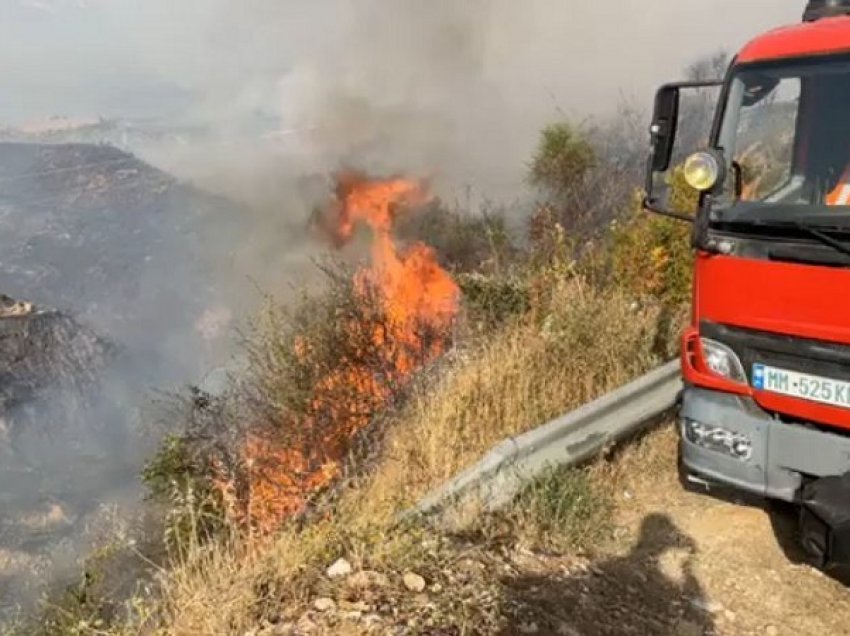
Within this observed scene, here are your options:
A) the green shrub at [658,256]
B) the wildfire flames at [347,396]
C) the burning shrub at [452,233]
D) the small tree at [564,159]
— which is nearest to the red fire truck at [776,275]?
the wildfire flames at [347,396]

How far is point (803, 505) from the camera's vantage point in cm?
334

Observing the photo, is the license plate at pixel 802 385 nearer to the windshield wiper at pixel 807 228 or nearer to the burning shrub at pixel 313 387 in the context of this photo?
the windshield wiper at pixel 807 228

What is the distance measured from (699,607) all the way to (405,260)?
14440 mm

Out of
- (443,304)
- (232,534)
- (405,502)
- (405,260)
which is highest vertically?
(232,534)

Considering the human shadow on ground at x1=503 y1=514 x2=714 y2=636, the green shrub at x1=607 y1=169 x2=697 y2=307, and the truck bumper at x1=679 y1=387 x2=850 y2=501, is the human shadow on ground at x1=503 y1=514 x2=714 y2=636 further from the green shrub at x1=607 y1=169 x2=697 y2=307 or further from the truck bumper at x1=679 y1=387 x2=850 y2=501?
the green shrub at x1=607 y1=169 x2=697 y2=307

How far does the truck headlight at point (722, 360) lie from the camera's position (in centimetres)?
373

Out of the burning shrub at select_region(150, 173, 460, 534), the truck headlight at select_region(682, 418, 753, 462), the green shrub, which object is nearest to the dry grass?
the truck headlight at select_region(682, 418, 753, 462)

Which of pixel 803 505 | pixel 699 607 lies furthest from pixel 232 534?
pixel 803 505

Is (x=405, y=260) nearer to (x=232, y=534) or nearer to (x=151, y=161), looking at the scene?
(x=232, y=534)

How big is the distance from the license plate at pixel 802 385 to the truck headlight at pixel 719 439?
26cm

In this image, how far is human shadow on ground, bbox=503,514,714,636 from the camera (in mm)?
3104

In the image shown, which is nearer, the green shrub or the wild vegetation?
the wild vegetation

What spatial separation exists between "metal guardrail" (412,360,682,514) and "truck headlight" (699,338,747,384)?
809mm

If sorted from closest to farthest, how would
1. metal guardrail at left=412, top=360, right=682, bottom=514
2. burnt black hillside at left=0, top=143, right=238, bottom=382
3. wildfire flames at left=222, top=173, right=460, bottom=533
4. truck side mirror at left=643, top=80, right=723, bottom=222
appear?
metal guardrail at left=412, top=360, right=682, bottom=514 → truck side mirror at left=643, top=80, right=723, bottom=222 → wildfire flames at left=222, top=173, right=460, bottom=533 → burnt black hillside at left=0, top=143, right=238, bottom=382
